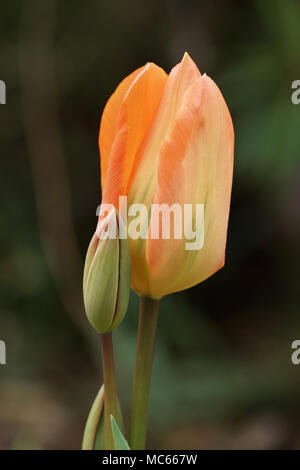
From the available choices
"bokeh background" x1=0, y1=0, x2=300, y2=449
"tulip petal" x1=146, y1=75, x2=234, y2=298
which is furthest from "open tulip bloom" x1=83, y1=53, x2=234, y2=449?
"bokeh background" x1=0, y1=0, x2=300, y2=449

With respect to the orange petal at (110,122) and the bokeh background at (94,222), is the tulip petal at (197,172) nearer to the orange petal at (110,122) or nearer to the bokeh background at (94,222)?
the orange petal at (110,122)

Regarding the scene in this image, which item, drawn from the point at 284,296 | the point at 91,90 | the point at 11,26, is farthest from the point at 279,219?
the point at 11,26

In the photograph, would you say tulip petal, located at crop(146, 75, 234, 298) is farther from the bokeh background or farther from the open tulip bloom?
the bokeh background

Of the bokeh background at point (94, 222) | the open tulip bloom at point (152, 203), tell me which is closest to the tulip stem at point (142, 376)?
the open tulip bloom at point (152, 203)

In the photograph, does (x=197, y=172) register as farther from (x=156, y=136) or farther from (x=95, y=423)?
(x=95, y=423)

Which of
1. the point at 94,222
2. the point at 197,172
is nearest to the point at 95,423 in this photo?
the point at 197,172

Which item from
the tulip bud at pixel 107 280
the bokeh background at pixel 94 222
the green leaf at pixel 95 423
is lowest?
the green leaf at pixel 95 423

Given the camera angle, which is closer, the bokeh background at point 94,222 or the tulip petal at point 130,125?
the tulip petal at point 130,125

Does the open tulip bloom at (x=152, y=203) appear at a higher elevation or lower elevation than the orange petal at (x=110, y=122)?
lower
